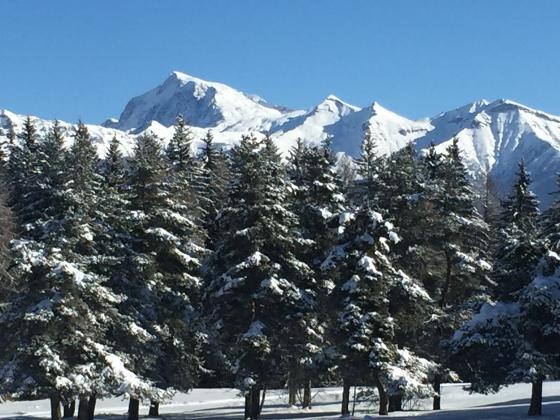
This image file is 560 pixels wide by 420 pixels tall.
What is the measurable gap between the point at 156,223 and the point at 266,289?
6.26 metres

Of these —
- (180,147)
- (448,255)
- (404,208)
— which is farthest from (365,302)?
(180,147)

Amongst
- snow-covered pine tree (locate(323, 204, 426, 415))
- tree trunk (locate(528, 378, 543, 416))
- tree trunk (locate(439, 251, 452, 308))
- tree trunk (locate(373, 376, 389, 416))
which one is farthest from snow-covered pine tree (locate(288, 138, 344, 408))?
tree trunk (locate(528, 378, 543, 416))

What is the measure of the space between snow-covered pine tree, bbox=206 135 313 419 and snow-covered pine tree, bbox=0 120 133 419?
4812mm

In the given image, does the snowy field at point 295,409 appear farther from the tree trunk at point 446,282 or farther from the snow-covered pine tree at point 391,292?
the tree trunk at point 446,282

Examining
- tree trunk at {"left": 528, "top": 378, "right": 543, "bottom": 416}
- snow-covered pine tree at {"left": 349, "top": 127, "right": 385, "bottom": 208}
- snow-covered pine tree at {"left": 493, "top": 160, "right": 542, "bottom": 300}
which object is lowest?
tree trunk at {"left": 528, "top": 378, "right": 543, "bottom": 416}

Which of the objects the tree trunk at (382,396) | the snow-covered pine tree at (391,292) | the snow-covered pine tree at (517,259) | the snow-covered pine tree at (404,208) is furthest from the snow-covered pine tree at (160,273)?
the snow-covered pine tree at (517,259)

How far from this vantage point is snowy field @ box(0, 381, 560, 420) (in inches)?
1460

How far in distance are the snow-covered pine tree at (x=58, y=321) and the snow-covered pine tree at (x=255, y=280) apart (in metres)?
4.81

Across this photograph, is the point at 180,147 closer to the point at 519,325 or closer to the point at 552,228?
the point at 552,228

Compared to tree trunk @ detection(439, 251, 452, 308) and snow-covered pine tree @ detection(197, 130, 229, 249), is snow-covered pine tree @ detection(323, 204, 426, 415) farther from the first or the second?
snow-covered pine tree @ detection(197, 130, 229, 249)

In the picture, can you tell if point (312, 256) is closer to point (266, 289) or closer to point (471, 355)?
point (266, 289)

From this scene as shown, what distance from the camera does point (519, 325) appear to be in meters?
30.3

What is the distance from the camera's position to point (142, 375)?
1363 inches

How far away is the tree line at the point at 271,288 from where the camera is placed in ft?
99.3
